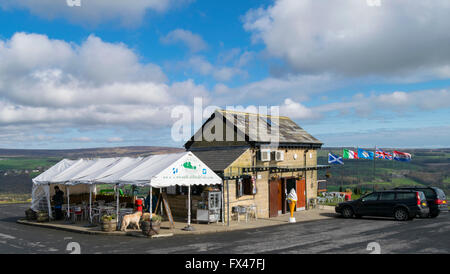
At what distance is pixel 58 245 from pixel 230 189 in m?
9.01

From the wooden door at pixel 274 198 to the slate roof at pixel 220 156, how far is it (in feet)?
9.56

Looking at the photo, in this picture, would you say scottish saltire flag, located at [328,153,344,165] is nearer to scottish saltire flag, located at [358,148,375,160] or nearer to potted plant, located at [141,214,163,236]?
scottish saltire flag, located at [358,148,375,160]

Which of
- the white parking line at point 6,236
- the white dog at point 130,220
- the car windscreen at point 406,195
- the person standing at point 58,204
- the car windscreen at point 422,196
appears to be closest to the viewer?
the white parking line at point 6,236

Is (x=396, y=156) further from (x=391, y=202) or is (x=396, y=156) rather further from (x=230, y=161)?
(x=230, y=161)

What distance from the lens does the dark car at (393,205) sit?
19.2 metres

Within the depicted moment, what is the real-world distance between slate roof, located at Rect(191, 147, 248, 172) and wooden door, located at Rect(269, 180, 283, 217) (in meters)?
2.91

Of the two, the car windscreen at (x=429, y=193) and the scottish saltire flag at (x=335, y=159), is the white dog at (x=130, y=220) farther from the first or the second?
the scottish saltire flag at (x=335, y=159)

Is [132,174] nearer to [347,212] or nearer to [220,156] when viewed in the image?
[220,156]

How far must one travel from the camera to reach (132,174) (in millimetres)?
16922

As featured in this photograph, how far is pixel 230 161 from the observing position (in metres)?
20.3

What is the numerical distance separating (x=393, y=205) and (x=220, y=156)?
32.0 feet

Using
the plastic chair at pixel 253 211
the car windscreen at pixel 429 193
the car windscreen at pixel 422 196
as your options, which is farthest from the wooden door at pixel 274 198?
the car windscreen at pixel 429 193
